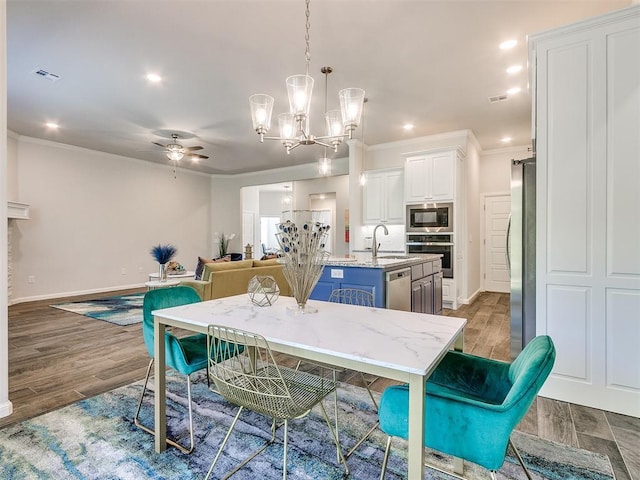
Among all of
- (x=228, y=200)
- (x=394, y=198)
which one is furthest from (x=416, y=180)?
(x=228, y=200)

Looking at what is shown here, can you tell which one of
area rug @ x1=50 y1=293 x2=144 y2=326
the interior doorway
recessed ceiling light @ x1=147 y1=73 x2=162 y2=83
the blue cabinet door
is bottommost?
area rug @ x1=50 y1=293 x2=144 y2=326

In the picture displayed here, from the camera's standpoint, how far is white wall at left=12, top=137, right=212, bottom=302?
5.97 metres

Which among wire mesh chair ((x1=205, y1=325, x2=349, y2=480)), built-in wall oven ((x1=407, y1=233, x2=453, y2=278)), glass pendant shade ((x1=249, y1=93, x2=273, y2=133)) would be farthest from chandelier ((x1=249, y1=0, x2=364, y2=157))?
built-in wall oven ((x1=407, y1=233, x2=453, y2=278))

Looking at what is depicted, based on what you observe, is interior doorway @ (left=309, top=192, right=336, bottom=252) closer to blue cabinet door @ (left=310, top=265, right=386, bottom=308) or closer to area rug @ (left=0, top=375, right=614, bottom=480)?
blue cabinet door @ (left=310, top=265, right=386, bottom=308)

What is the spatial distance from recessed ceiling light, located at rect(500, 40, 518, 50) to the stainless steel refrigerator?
47.4 inches

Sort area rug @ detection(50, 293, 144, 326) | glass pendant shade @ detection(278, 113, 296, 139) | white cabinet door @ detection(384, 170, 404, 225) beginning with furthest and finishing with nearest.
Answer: white cabinet door @ detection(384, 170, 404, 225)
area rug @ detection(50, 293, 144, 326)
glass pendant shade @ detection(278, 113, 296, 139)

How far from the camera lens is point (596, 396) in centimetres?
228

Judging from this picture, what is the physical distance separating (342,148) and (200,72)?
3517mm

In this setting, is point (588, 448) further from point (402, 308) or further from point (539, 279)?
point (402, 308)

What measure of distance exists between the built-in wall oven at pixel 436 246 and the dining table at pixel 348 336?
4.00 m

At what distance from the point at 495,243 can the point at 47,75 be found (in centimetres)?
781

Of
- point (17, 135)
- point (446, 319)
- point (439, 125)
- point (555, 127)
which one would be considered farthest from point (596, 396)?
point (17, 135)

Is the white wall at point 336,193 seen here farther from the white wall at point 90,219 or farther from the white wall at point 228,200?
the white wall at point 90,219

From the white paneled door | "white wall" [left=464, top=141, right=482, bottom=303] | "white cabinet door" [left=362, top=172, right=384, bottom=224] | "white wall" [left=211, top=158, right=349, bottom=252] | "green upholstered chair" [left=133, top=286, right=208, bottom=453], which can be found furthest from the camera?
"white wall" [left=211, top=158, right=349, bottom=252]
